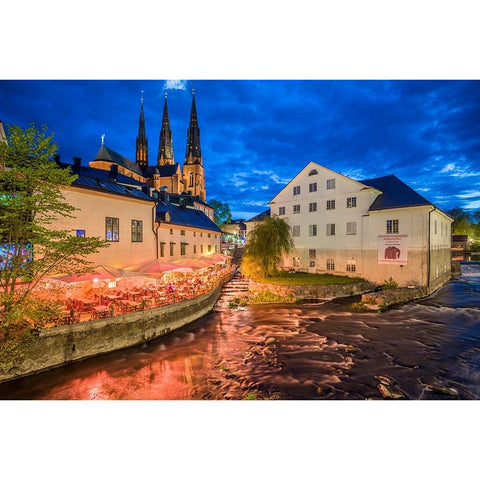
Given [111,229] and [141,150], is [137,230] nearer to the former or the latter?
[111,229]

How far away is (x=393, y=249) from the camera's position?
22.2m

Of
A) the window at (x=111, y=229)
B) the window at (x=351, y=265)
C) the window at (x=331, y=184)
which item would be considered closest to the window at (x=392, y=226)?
the window at (x=351, y=265)

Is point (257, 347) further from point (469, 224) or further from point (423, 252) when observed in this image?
point (469, 224)

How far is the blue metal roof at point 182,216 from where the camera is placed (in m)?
23.3

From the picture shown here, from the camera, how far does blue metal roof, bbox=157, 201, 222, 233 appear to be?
23.3m

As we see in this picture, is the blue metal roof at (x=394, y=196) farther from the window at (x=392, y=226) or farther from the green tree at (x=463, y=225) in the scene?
the green tree at (x=463, y=225)

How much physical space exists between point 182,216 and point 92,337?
1792 centimetres

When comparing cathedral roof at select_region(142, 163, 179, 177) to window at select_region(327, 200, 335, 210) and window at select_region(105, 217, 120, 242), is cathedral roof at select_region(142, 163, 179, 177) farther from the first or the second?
window at select_region(105, 217, 120, 242)

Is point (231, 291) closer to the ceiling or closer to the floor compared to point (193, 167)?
closer to the floor

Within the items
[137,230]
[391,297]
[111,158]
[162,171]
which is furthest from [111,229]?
[162,171]

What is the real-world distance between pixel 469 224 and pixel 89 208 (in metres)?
96.0

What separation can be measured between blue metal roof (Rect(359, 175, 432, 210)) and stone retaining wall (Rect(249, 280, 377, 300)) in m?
8.11

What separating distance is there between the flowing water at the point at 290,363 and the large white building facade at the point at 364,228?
639 cm

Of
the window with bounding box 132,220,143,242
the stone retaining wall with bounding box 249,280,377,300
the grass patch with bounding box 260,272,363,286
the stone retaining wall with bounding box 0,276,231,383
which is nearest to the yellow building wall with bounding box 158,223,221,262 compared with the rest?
the window with bounding box 132,220,143,242
